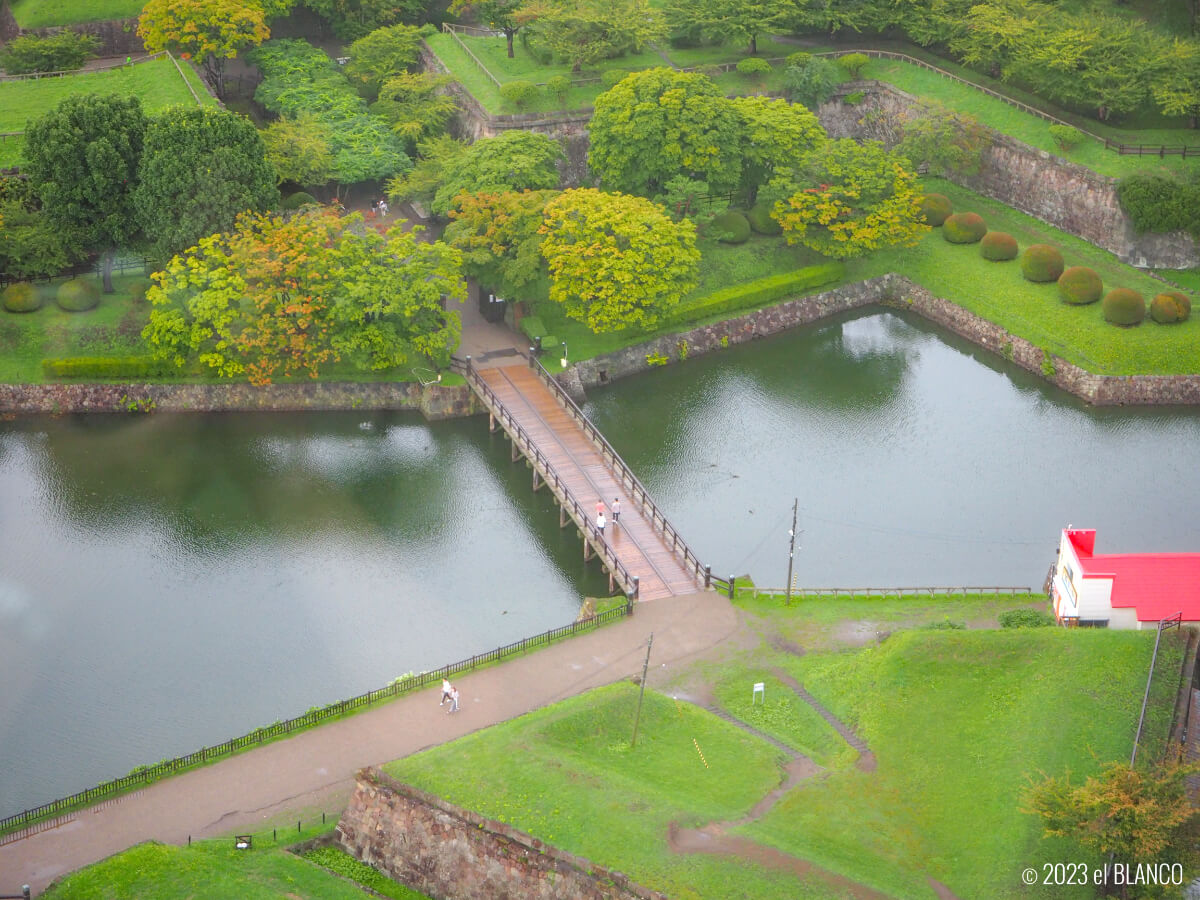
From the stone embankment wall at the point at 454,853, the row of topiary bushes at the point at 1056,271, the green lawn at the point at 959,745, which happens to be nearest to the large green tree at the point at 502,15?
the row of topiary bushes at the point at 1056,271

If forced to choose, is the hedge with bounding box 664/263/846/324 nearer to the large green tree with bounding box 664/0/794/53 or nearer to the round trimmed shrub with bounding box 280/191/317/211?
the large green tree with bounding box 664/0/794/53

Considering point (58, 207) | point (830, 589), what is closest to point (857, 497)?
point (830, 589)

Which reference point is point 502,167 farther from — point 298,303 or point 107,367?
point 107,367

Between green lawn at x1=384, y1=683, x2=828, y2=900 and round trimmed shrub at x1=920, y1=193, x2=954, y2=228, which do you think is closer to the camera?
green lawn at x1=384, y1=683, x2=828, y2=900

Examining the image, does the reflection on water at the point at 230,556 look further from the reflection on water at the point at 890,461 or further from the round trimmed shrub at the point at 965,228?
the round trimmed shrub at the point at 965,228

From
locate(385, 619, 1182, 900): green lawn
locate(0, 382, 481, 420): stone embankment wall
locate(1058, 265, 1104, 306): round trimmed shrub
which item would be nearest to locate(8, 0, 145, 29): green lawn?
locate(0, 382, 481, 420): stone embankment wall

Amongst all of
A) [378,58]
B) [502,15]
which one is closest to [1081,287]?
[502,15]

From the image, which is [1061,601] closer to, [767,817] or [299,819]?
[767,817]
